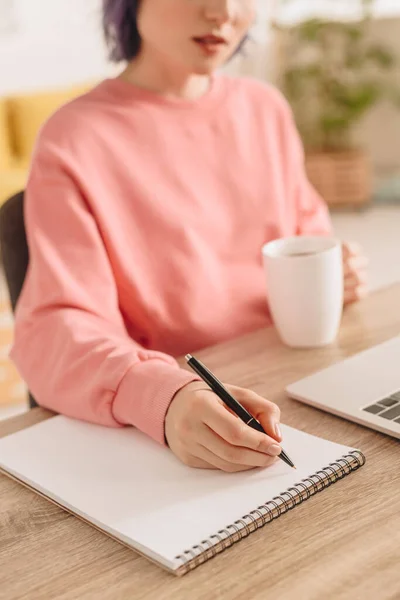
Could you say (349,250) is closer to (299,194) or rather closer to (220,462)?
(299,194)

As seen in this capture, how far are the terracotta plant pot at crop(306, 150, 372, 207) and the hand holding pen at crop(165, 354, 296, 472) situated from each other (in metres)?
4.45

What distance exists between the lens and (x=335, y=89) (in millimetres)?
5086

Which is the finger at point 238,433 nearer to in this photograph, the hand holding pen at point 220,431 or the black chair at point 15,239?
the hand holding pen at point 220,431

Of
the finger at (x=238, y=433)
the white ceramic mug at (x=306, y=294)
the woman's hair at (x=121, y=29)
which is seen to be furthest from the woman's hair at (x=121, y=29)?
the finger at (x=238, y=433)

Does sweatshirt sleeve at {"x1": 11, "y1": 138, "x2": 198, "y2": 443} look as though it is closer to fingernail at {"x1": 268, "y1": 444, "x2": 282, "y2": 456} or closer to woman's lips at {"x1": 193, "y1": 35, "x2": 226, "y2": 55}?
fingernail at {"x1": 268, "y1": 444, "x2": 282, "y2": 456}

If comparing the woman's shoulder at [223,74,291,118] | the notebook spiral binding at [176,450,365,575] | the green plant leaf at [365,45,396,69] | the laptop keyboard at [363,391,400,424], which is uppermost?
the woman's shoulder at [223,74,291,118]

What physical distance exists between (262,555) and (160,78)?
2.64 feet

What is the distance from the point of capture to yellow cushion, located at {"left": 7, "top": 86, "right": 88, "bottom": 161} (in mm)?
4574

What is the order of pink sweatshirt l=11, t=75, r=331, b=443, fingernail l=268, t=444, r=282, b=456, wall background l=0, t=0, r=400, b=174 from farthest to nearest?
wall background l=0, t=0, r=400, b=174 → pink sweatshirt l=11, t=75, r=331, b=443 → fingernail l=268, t=444, r=282, b=456

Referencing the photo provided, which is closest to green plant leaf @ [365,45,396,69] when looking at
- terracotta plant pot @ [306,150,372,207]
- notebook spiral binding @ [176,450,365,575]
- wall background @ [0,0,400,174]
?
wall background @ [0,0,400,174]

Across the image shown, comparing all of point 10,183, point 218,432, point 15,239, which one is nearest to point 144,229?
point 15,239

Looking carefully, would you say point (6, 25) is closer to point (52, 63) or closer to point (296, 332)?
point (52, 63)

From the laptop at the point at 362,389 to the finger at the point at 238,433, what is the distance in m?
0.12

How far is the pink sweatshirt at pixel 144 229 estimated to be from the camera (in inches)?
35.2
